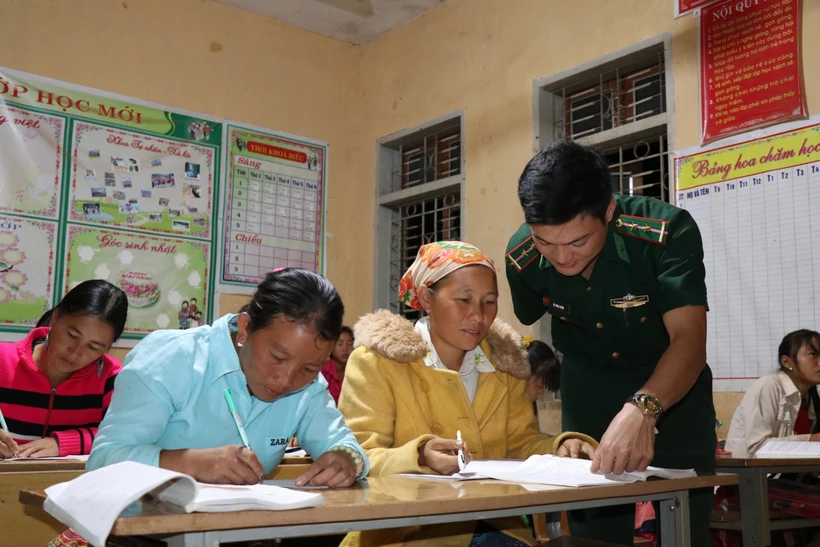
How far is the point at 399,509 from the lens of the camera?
99cm

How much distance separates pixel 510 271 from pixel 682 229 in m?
0.44

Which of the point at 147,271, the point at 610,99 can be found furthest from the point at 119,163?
the point at 610,99

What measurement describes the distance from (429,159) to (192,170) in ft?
4.83

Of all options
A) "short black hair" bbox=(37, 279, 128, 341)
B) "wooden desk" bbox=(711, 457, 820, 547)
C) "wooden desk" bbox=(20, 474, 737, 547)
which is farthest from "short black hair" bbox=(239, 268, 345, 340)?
"wooden desk" bbox=(711, 457, 820, 547)

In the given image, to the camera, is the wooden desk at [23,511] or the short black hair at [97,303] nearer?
the wooden desk at [23,511]

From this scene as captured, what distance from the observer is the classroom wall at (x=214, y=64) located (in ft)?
13.2

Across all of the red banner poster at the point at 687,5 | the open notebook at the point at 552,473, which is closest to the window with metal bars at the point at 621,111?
the red banner poster at the point at 687,5

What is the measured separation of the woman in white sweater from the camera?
2918 millimetres

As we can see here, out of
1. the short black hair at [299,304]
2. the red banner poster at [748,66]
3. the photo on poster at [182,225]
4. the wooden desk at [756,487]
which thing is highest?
the red banner poster at [748,66]

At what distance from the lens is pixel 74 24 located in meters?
4.07

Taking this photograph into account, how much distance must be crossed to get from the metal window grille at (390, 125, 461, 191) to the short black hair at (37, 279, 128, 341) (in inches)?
97.4

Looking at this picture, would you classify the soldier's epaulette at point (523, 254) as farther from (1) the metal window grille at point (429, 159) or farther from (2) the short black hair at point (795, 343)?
(1) the metal window grille at point (429, 159)

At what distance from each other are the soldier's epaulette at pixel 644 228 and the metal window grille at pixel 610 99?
2044mm

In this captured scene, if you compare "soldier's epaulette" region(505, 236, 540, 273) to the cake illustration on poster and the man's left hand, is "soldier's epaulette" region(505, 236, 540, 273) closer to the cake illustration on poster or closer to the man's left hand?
the man's left hand
